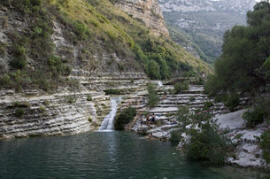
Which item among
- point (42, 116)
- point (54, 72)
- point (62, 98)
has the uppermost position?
point (54, 72)

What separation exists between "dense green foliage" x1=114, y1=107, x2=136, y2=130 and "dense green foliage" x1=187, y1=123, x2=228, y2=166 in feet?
57.2

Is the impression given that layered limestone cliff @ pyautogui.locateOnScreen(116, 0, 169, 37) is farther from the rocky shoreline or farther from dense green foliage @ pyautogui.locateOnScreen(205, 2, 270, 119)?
dense green foliage @ pyautogui.locateOnScreen(205, 2, 270, 119)

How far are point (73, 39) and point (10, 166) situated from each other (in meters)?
34.3

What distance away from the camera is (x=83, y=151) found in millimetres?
19812

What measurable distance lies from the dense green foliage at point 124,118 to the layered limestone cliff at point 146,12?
88.8 m

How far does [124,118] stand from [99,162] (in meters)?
17.5

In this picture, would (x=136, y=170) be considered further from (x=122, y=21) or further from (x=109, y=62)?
(x=122, y=21)

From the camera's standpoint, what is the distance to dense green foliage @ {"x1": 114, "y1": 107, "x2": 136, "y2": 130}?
34.0 meters

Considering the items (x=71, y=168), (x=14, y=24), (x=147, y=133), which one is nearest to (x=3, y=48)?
(x=14, y=24)

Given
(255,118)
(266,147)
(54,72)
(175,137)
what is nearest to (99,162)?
(175,137)

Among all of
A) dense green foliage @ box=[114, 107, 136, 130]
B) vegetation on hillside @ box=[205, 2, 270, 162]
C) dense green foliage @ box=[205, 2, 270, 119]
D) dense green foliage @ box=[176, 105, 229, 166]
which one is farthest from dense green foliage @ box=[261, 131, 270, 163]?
dense green foliage @ box=[114, 107, 136, 130]

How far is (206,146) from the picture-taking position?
1627 centimetres

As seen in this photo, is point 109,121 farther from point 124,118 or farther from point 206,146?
point 206,146

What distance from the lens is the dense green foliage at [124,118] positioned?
33969mm
